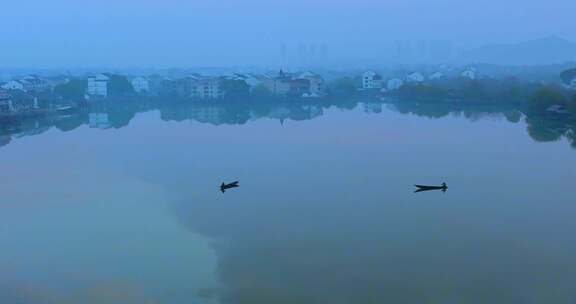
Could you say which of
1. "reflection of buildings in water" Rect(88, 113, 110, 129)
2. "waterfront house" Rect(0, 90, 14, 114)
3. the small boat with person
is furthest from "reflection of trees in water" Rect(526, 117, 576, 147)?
"waterfront house" Rect(0, 90, 14, 114)

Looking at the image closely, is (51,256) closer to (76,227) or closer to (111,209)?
(76,227)

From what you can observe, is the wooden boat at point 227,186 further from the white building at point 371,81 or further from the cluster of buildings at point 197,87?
the white building at point 371,81

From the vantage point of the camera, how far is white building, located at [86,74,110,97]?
49.8 feet

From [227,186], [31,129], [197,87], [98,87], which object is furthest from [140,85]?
[227,186]

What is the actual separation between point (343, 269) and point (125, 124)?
26.2 feet

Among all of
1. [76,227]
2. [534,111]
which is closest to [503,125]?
[534,111]

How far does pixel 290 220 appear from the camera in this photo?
171 inches

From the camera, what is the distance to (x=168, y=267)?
3451 mm

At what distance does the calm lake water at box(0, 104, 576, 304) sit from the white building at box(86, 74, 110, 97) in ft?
23.2

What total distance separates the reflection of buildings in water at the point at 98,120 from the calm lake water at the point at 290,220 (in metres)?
2.02

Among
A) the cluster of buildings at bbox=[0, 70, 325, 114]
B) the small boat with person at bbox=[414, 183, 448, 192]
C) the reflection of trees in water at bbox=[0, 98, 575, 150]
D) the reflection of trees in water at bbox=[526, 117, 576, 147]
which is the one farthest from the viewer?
the cluster of buildings at bbox=[0, 70, 325, 114]

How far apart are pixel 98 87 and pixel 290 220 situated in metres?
12.2

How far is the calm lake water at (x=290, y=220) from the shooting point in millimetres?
3180

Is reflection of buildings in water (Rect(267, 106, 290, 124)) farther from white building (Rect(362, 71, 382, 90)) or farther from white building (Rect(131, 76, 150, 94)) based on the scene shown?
white building (Rect(131, 76, 150, 94))
